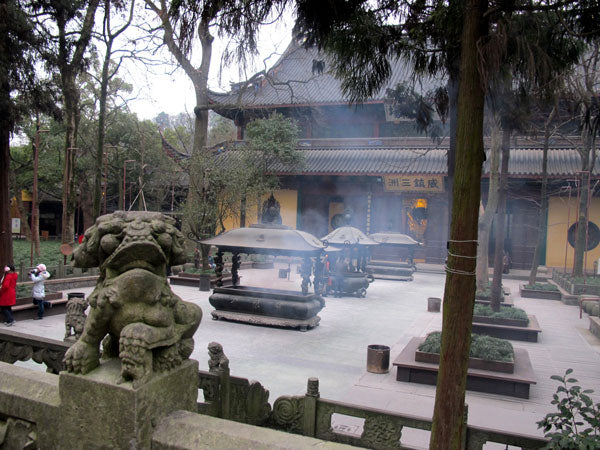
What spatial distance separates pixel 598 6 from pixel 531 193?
18400 millimetres

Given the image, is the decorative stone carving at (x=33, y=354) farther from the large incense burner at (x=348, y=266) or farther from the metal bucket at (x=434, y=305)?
the large incense burner at (x=348, y=266)

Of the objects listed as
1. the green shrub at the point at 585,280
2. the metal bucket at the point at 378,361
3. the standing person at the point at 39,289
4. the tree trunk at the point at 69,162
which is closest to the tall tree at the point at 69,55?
the tree trunk at the point at 69,162

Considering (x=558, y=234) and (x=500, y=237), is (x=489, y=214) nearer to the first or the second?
(x=500, y=237)

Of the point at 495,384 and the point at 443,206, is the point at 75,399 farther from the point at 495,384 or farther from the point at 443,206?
the point at 443,206

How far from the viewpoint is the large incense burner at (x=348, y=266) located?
1388 centimetres

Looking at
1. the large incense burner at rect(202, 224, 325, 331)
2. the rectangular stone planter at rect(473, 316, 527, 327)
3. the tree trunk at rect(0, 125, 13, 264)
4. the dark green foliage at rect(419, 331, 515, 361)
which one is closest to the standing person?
the tree trunk at rect(0, 125, 13, 264)

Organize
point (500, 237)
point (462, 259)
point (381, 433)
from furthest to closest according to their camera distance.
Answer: point (500, 237), point (381, 433), point (462, 259)

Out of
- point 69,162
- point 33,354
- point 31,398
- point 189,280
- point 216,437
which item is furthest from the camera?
point 69,162

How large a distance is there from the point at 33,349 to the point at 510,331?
789 cm

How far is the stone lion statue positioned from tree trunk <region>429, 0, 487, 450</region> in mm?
1261

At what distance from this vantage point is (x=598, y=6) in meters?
2.81

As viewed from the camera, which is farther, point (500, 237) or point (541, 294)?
point (541, 294)

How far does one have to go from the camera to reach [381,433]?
331cm

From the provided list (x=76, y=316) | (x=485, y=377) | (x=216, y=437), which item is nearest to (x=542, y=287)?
(x=485, y=377)
